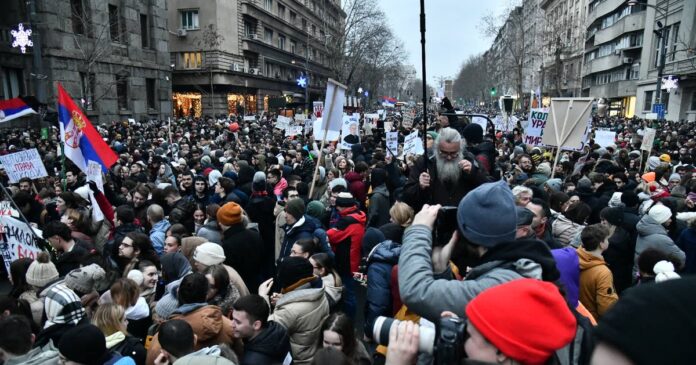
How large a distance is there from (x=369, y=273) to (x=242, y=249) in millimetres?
2106

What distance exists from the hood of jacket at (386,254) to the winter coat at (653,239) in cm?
281

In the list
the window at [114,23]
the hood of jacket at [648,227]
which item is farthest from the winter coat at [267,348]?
the window at [114,23]

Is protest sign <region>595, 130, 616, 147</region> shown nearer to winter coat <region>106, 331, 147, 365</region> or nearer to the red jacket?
the red jacket

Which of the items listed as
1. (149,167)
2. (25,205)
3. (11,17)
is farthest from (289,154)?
(11,17)

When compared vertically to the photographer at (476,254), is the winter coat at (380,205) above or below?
below

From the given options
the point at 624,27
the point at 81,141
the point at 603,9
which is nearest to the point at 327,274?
the point at 81,141

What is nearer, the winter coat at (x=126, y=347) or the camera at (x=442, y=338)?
the camera at (x=442, y=338)

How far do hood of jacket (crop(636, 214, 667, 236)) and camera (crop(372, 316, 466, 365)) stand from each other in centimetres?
428

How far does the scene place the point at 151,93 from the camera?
115 ft

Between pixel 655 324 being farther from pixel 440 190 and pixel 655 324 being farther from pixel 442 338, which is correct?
pixel 440 190

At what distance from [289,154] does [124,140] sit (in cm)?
946

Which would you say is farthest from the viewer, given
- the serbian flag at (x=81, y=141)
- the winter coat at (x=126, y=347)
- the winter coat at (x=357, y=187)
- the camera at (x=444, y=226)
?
the winter coat at (x=357, y=187)

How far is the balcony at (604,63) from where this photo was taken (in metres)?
51.2

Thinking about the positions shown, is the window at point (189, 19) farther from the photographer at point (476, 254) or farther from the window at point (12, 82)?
the photographer at point (476, 254)
